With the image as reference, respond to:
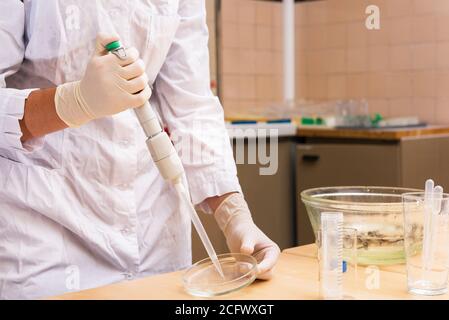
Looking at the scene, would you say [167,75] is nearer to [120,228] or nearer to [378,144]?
[120,228]

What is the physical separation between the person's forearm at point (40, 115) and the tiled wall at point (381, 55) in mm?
2615

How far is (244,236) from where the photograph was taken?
1.22 meters

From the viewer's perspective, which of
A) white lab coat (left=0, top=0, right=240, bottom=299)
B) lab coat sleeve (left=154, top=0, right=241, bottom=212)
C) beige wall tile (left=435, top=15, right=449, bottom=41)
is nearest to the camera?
white lab coat (left=0, top=0, right=240, bottom=299)

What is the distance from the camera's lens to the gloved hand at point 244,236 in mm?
1061

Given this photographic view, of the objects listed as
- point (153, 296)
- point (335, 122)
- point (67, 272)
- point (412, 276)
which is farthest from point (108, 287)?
point (335, 122)

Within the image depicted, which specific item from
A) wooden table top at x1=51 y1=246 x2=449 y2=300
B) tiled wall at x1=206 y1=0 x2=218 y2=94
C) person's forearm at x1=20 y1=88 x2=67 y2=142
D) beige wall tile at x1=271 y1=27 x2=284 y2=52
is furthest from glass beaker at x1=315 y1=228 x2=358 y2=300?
beige wall tile at x1=271 y1=27 x2=284 y2=52

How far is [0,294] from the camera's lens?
1183mm

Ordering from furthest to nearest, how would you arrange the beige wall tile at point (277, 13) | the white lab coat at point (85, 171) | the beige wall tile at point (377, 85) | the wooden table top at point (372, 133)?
the beige wall tile at point (277, 13) → the beige wall tile at point (377, 85) → the wooden table top at point (372, 133) → the white lab coat at point (85, 171)

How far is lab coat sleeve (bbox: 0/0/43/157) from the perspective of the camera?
43.3 inches

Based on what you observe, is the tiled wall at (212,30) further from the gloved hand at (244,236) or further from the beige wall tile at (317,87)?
the gloved hand at (244,236)

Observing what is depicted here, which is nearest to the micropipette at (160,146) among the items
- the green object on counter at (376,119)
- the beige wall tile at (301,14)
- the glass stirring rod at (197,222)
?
the glass stirring rod at (197,222)

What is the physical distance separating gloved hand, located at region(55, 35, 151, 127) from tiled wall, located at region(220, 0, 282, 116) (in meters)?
2.54

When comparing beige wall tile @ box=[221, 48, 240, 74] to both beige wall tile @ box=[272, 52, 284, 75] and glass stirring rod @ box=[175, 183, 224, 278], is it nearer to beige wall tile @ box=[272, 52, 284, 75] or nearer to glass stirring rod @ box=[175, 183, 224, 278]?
beige wall tile @ box=[272, 52, 284, 75]

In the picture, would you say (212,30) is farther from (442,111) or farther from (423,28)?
(442,111)
